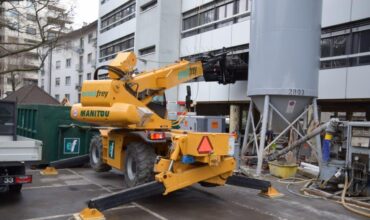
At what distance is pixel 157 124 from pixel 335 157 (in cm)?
437

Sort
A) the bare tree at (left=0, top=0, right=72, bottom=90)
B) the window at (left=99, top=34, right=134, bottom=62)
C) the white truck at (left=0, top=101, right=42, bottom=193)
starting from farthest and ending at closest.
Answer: the window at (left=99, top=34, right=134, bottom=62) → the bare tree at (left=0, top=0, right=72, bottom=90) → the white truck at (left=0, top=101, right=42, bottom=193)

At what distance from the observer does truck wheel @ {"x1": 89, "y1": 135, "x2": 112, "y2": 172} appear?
10.7 metres

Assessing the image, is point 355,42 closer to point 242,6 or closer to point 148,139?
point 242,6

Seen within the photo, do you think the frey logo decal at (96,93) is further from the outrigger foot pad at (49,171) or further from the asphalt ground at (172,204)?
the outrigger foot pad at (49,171)

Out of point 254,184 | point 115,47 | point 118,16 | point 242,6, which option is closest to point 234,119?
point 242,6

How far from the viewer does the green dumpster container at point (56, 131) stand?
1187 cm

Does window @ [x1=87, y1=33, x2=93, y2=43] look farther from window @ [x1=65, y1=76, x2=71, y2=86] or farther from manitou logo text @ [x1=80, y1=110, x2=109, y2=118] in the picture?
manitou logo text @ [x1=80, y1=110, x2=109, y2=118]

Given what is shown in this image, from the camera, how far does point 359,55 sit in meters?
14.3

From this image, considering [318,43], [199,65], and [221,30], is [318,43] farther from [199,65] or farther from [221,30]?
[221,30]

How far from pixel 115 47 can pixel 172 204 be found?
29325 millimetres

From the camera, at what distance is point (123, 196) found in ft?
22.7

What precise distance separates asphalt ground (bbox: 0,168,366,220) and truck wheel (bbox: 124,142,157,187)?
0.48 meters

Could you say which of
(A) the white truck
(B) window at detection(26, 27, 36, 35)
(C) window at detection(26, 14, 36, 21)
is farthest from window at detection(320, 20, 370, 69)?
(B) window at detection(26, 27, 36, 35)

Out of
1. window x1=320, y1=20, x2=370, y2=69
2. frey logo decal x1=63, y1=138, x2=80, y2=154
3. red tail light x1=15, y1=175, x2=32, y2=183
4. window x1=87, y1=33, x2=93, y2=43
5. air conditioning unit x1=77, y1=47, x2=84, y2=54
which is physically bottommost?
red tail light x1=15, y1=175, x2=32, y2=183
